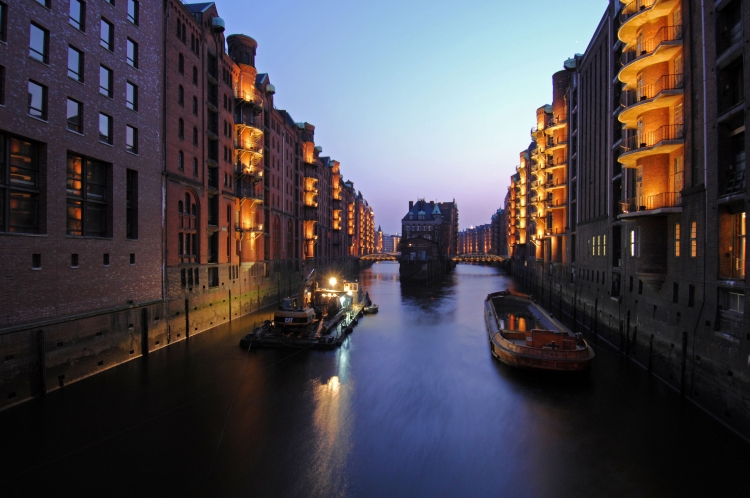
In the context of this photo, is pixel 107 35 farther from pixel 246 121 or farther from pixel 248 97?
pixel 248 97

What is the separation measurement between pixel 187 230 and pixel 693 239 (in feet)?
93.1

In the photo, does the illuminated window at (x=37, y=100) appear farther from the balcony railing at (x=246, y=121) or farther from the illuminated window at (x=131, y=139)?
the balcony railing at (x=246, y=121)

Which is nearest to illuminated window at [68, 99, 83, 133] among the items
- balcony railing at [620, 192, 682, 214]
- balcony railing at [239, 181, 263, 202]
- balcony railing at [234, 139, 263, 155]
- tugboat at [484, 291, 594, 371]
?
balcony railing at [234, 139, 263, 155]

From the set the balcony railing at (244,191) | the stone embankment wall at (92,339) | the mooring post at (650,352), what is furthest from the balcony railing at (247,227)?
the mooring post at (650,352)

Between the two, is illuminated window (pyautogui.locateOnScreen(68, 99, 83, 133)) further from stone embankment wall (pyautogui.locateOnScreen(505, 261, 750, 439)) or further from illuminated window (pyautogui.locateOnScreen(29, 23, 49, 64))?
stone embankment wall (pyautogui.locateOnScreen(505, 261, 750, 439))

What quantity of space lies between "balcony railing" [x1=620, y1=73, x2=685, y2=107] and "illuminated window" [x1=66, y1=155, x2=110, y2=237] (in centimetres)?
2675

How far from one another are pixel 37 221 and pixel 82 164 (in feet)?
12.8

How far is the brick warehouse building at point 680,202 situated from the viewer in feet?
49.6

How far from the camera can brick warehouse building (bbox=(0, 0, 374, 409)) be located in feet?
55.9

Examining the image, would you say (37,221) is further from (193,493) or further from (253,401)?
(193,493)

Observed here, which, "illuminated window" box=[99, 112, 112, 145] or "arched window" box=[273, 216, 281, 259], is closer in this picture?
"illuminated window" box=[99, 112, 112, 145]

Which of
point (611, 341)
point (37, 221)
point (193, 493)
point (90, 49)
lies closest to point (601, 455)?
point (193, 493)

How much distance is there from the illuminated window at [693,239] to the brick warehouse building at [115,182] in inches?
1028

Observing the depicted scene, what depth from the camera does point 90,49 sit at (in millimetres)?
20547
